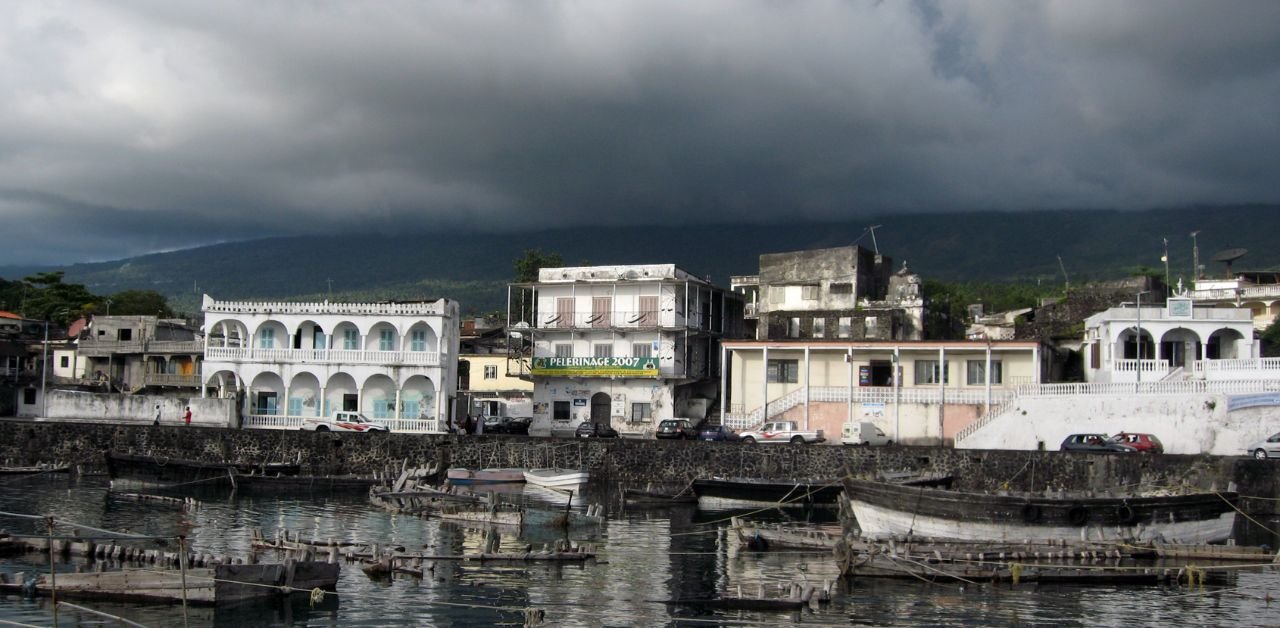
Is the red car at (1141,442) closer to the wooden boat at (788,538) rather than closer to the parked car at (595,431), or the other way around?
the wooden boat at (788,538)

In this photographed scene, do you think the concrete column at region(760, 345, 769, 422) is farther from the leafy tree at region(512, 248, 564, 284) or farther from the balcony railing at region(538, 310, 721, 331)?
the leafy tree at region(512, 248, 564, 284)

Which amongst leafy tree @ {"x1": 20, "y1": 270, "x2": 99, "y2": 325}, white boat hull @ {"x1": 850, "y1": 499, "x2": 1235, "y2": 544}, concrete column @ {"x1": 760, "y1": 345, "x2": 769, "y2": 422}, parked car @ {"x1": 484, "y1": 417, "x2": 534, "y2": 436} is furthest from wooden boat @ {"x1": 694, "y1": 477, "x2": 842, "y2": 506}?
leafy tree @ {"x1": 20, "y1": 270, "x2": 99, "y2": 325}

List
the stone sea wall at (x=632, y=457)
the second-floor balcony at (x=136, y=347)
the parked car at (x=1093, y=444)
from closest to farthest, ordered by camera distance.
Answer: the stone sea wall at (x=632, y=457) → the parked car at (x=1093, y=444) → the second-floor balcony at (x=136, y=347)

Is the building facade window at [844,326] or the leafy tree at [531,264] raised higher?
the leafy tree at [531,264]

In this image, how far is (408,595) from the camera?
26281 mm

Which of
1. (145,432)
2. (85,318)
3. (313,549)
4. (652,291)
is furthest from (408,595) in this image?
(85,318)

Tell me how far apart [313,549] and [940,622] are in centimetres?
1657

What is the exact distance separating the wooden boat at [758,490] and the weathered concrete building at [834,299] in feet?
58.7

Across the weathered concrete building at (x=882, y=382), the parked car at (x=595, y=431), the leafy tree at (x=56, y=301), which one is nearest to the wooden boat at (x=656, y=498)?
the parked car at (x=595, y=431)

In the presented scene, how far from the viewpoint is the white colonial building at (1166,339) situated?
53.5m

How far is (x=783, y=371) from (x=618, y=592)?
35.3m

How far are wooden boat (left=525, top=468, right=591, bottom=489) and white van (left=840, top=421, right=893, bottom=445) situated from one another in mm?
13915

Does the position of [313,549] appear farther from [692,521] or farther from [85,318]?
[85,318]

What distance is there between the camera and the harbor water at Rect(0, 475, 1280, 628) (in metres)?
24.2
